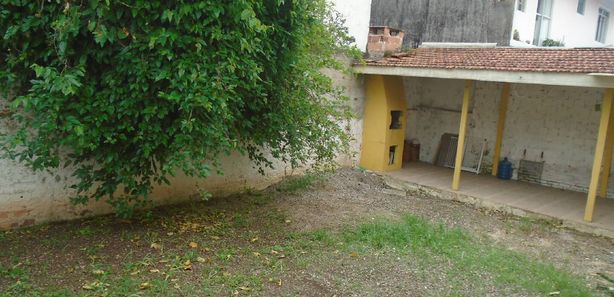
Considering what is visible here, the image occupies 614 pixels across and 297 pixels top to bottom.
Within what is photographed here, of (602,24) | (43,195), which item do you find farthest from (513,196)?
(602,24)

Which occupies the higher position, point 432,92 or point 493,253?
point 432,92

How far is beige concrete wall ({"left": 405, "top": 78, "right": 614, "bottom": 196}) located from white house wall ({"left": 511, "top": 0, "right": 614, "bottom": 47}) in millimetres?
2105

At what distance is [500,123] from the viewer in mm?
10695

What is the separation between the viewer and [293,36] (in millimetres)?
5598

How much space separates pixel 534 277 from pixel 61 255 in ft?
16.7

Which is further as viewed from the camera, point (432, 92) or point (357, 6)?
point (432, 92)

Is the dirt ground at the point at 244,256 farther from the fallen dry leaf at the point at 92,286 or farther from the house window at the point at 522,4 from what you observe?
the house window at the point at 522,4

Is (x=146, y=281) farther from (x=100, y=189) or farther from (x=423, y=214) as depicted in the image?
(x=423, y=214)

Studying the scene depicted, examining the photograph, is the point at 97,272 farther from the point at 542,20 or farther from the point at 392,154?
the point at 542,20

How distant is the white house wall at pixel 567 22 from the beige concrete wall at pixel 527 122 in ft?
6.91

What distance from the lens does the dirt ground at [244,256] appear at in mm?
4328

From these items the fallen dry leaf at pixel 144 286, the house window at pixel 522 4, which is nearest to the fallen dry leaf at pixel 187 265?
the fallen dry leaf at pixel 144 286

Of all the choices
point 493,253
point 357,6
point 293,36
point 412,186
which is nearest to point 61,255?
point 293,36

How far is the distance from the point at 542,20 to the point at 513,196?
6.50 m
